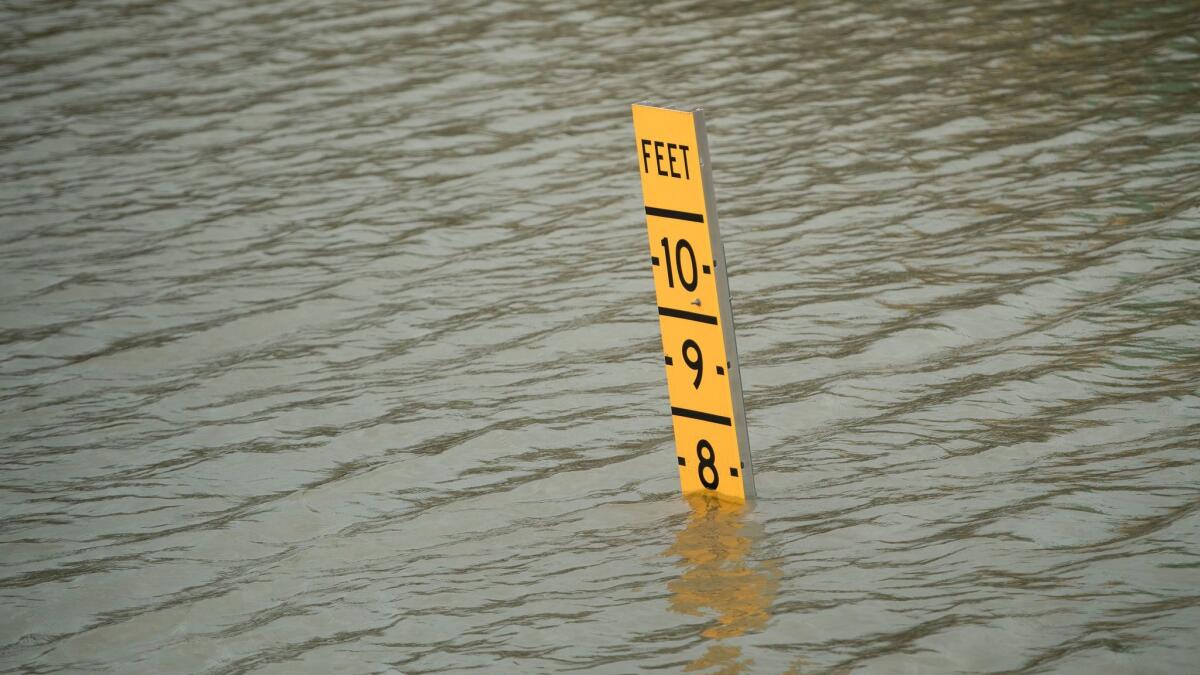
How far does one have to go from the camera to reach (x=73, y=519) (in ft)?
14.5

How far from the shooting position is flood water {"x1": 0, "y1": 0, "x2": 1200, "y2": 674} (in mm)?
3613

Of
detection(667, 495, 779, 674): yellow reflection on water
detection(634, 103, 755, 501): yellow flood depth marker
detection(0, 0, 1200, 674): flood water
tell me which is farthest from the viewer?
detection(634, 103, 755, 501): yellow flood depth marker

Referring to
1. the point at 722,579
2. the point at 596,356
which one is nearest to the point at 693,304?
the point at 722,579

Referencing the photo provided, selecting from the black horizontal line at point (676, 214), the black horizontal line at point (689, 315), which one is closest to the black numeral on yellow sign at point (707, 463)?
the black horizontal line at point (689, 315)

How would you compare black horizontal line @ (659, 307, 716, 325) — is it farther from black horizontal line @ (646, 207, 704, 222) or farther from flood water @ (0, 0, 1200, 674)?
flood water @ (0, 0, 1200, 674)

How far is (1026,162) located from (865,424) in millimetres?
2743

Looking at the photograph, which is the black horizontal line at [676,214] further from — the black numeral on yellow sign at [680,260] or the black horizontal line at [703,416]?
the black horizontal line at [703,416]

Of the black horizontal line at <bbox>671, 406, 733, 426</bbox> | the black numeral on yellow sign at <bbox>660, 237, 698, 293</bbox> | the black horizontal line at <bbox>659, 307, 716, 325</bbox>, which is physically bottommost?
the black horizontal line at <bbox>671, 406, 733, 426</bbox>

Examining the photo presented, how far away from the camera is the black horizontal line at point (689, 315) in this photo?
4090 millimetres

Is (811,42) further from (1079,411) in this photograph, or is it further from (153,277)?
(1079,411)

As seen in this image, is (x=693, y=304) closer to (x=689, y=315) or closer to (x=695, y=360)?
(x=689, y=315)

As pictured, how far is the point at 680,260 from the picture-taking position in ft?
13.5

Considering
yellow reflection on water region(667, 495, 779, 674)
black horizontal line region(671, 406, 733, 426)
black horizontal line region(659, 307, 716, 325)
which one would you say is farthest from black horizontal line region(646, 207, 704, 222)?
yellow reflection on water region(667, 495, 779, 674)

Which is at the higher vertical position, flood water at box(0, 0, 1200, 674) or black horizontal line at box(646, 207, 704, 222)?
black horizontal line at box(646, 207, 704, 222)
